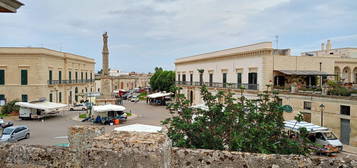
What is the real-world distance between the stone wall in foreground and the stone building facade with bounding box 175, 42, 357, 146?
8.47m

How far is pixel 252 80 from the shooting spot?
24.7 m

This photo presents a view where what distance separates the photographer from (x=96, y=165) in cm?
209

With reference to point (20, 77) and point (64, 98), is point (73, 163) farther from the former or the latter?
point (64, 98)

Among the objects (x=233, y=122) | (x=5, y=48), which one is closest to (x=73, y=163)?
(x=233, y=122)

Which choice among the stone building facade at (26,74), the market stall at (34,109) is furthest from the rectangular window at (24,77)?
the market stall at (34,109)

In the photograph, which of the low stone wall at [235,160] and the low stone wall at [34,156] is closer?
the low stone wall at [235,160]

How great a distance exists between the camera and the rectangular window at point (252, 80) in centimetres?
2397

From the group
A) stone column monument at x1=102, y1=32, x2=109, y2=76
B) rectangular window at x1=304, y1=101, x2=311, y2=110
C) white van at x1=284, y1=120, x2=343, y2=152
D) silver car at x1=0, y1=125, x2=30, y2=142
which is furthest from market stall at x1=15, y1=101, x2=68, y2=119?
rectangular window at x1=304, y1=101, x2=311, y2=110

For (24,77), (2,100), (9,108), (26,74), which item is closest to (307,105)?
(9,108)

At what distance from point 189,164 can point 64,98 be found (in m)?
37.9

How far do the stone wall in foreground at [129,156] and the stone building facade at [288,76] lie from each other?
8.47 meters

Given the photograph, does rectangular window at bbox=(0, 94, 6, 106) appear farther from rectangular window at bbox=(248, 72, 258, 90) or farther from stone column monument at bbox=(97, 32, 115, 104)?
rectangular window at bbox=(248, 72, 258, 90)

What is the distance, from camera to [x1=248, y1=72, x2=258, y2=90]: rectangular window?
78.6 ft

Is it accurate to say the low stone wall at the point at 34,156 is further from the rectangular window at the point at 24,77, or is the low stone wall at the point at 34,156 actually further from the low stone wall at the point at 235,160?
the rectangular window at the point at 24,77
